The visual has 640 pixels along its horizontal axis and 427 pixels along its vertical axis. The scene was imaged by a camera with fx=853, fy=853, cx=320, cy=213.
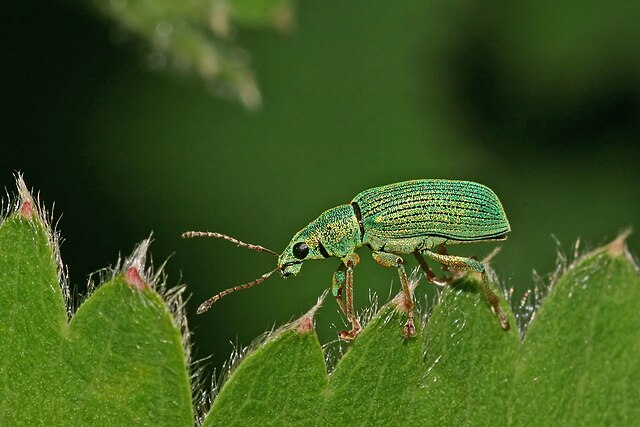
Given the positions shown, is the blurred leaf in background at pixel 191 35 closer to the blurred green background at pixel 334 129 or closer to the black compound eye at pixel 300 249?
the blurred green background at pixel 334 129

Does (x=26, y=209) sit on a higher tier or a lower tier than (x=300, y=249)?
higher

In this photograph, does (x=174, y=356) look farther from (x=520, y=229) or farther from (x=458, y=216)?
(x=520, y=229)

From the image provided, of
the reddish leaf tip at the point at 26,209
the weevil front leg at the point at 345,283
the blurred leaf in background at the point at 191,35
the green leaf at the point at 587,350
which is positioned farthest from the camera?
the blurred leaf in background at the point at 191,35

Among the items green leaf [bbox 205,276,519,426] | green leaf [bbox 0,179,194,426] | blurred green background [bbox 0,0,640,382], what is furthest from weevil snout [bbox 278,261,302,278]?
blurred green background [bbox 0,0,640,382]

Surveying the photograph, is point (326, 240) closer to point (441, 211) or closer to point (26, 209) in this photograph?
point (441, 211)

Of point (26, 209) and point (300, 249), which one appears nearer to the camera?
point (26, 209)

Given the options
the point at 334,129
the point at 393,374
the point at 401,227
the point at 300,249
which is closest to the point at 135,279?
the point at 393,374

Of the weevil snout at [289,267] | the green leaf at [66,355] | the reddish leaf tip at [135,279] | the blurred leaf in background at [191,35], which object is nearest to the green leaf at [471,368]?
the green leaf at [66,355]

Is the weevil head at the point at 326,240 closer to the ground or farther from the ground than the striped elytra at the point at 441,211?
closer to the ground
